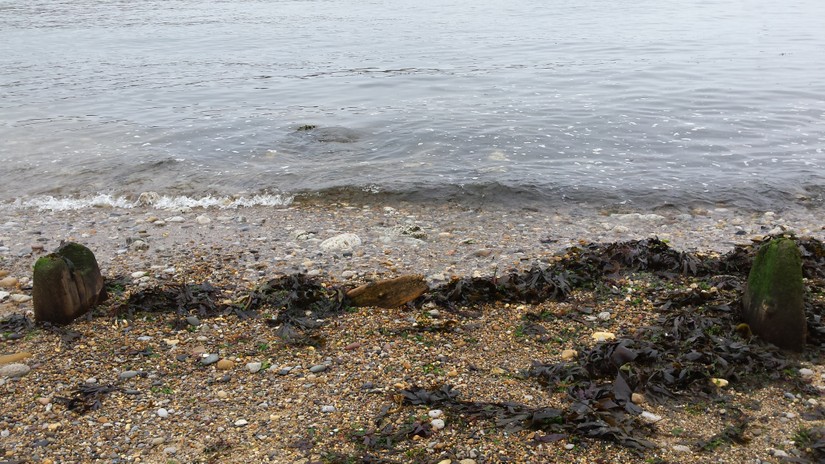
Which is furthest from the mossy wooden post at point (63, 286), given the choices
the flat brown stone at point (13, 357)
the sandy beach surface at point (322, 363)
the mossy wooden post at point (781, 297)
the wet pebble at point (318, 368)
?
the mossy wooden post at point (781, 297)

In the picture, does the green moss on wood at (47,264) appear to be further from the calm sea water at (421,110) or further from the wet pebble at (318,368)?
the calm sea water at (421,110)

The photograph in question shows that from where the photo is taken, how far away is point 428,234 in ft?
27.8

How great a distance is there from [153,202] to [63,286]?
4.22 meters

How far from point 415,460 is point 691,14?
1300 inches

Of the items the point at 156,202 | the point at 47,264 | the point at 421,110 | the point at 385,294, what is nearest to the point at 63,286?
the point at 47,264

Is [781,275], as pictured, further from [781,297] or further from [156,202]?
[156,202]

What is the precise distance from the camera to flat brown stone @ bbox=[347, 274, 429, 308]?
6230 mm

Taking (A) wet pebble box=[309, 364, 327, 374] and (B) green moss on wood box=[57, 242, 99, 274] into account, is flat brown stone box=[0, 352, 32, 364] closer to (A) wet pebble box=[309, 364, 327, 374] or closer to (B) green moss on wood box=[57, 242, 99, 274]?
(B) green moss on wood box=[57, 242, 99, 274]

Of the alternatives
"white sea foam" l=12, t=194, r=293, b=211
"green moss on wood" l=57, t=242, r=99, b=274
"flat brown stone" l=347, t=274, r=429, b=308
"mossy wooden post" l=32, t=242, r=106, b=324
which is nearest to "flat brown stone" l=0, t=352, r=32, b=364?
"mossy wooden post" l=32, t=242, r=106, b=324

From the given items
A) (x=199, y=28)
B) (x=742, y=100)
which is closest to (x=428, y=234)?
(x=742, y=100)

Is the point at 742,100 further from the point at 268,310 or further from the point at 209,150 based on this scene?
the point at 268,310

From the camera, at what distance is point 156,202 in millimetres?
9883

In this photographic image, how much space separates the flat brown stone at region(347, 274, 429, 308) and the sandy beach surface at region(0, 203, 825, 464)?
14 centimetres

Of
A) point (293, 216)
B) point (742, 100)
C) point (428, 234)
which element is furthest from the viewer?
point (742, 100)
